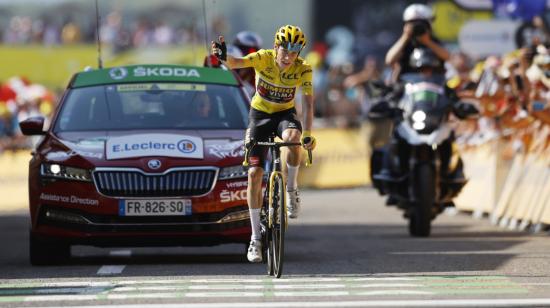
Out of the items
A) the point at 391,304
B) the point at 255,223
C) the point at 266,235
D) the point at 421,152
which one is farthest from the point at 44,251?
the point at 421,152

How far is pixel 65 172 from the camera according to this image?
39.8 ft

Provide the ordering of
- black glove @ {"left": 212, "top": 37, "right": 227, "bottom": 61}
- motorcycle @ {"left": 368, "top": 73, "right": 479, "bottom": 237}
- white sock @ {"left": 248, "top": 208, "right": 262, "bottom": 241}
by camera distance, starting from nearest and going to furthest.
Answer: black glove @ {"left": 212, "top": 37, "right": 227, "bottom": 61}, white sock @ {"left": 248, "top": 208, "right": 262, "bottom": 241}, motorcycle @ {"left": 368, "top": 73, "right": 479, "bottom": 237}

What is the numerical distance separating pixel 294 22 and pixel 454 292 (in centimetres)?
3151

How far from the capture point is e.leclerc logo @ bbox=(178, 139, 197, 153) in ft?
40.2

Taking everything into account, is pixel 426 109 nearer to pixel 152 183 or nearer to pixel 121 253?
pixel 121 253

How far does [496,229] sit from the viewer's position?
17.1m

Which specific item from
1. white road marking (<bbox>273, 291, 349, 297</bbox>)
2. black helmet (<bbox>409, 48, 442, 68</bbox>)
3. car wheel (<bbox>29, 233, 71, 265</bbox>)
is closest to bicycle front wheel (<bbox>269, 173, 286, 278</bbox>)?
white road marking (<bbox>273, 291, 349, 297</bbox>)

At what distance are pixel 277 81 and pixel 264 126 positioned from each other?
0.32m

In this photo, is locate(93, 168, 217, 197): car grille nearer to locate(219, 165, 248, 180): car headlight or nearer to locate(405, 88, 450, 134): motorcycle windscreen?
locate(219, 165, 248, 180): car headlight

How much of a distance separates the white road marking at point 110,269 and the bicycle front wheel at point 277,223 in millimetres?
1216

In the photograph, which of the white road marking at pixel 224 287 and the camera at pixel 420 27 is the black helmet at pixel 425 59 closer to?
the camera at pixel 420 27

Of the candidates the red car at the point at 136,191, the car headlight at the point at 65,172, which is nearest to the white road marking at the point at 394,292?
the red car at the point at 136,191

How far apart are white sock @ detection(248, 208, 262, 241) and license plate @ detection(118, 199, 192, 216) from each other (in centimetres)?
80

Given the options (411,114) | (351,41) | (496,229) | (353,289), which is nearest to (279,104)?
(353,289)
